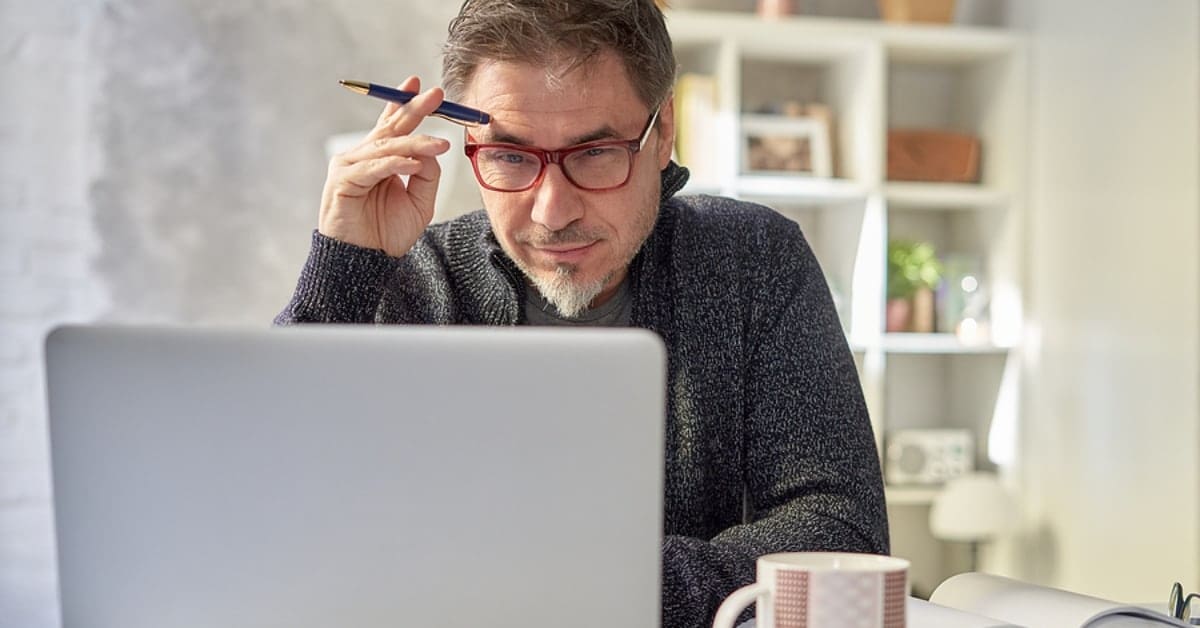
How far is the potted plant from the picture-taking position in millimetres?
3766

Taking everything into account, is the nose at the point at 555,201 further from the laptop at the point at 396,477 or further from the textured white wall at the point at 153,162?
the textured white wall at the point at 153,162

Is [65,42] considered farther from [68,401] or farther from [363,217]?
[68,401]

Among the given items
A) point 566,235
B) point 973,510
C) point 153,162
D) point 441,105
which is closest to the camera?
point 441,105

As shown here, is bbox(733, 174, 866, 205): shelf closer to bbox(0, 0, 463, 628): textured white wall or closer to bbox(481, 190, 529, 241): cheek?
bbox(0, 0, 463, 628): textured white wall

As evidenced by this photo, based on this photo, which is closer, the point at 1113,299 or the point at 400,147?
the point at 400,147

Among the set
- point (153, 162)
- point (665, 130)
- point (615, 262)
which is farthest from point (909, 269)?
point (615, 262)

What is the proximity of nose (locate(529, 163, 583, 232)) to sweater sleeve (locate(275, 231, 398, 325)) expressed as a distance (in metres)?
0.19

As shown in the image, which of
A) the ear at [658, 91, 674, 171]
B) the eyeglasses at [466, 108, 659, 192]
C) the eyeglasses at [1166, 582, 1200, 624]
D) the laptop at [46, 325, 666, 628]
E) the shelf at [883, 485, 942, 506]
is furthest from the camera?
the shelf at [883, 485, 942, 506]

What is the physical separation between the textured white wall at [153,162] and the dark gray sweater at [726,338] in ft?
5.28

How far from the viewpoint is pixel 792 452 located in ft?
4.41

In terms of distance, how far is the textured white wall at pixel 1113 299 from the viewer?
3.03m

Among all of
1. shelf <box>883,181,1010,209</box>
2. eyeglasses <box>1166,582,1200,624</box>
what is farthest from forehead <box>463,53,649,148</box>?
shelf <box>883,181,1010,209</box>

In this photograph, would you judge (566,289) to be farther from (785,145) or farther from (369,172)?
(785,145)

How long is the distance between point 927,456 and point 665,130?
8.29 feet
